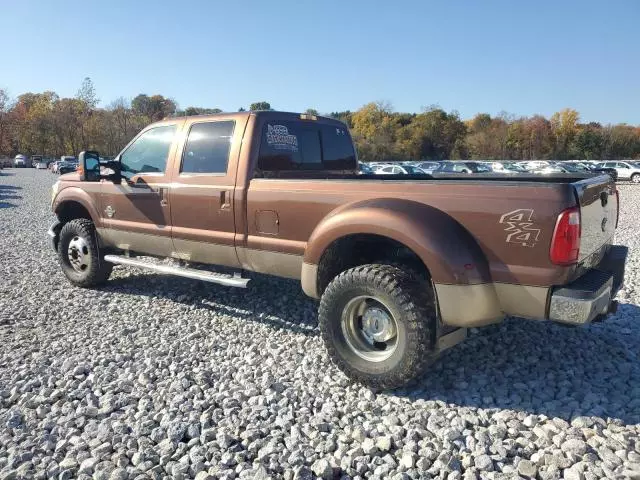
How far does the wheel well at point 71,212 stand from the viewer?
6.57 metres

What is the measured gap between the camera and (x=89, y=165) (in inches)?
229

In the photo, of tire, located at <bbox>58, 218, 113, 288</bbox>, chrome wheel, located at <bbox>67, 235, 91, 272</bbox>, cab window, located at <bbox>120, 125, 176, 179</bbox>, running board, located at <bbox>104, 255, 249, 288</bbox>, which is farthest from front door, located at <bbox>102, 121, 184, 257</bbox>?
chrome wheel, located at <bbox>67, 235, 91, 272</bbox>

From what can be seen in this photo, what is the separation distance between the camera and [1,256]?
891 cm

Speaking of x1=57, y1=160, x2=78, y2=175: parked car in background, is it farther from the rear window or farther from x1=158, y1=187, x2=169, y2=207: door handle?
the rear window

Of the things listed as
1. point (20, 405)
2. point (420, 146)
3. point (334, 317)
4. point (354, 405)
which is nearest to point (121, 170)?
point (20, 405)

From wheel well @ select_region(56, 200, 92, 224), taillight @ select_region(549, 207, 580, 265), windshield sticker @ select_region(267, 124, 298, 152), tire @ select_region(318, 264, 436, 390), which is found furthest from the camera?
wheel well @ select_region(56, 200, 92, 224)

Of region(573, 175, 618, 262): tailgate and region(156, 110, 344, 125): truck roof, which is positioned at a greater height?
region(156, 110, 344, 125): truck roof

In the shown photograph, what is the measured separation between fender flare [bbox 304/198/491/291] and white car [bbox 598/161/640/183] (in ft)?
120

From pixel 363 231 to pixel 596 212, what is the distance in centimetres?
162

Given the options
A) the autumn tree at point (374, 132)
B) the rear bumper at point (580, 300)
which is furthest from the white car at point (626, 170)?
the rear bumper at point (580, 300)

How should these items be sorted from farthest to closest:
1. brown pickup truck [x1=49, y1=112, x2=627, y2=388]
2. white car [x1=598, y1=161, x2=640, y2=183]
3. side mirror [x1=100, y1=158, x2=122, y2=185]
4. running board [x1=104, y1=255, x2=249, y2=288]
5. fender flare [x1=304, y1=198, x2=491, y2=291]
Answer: white car [x1=598, y1=161, x2=640, y2=183] → side mirror [x1=100, y1=158, x2=122, y2=185] → running board [x1=104, y1=255, x2=249, y2=288] → fender flare [x1=304, y1=198, x2=491, y2=291] → brown pickup truck [x1=49, y1=112, x2=627, y2=388]

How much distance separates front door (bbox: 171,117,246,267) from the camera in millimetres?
4754

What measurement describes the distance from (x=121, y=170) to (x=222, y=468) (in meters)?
4.09

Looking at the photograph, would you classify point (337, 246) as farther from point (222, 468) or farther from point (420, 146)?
point (420, 146)
